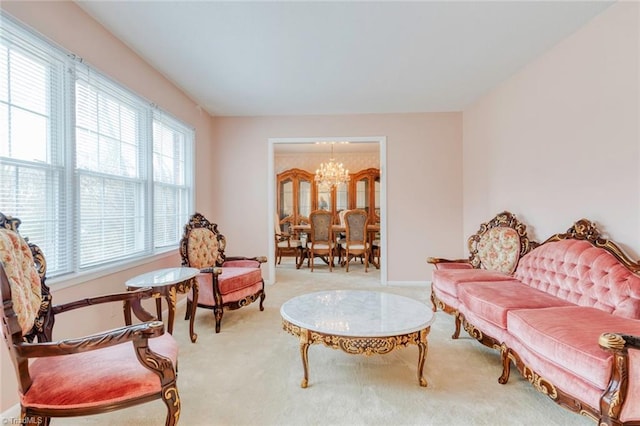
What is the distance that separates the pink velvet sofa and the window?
3.07 m

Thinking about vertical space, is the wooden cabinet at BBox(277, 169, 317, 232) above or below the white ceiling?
below

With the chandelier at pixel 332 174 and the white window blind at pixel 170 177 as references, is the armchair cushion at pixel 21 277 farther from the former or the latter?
the chandelier at pixel 332 174

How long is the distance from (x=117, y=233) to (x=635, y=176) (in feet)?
13.4

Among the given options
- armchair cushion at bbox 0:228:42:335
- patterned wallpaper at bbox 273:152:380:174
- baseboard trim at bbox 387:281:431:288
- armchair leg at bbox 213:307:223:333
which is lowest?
baseboard trim at bbox 387:281:431:288

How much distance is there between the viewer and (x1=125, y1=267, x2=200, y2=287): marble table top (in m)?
2.26

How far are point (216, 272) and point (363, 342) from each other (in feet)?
5.36

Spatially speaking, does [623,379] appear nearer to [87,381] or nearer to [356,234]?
[87,381]

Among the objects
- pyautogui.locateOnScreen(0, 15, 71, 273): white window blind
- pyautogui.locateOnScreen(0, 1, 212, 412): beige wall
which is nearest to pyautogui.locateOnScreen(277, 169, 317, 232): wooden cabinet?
pyautogui.locateOnScreen(0, 1, 212, 412): beige wall

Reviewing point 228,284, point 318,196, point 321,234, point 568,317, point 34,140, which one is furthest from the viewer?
point 318,196

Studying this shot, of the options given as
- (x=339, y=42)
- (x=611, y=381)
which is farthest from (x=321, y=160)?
(x=611, y=381)

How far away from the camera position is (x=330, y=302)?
7.99ft

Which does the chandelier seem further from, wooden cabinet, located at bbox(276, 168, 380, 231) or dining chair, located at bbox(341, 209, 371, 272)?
dining chair, located at bbox(341, 209, 371, 272)

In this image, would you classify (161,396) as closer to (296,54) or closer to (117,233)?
(117,233)

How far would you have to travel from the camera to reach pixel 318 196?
7312 millimetres
